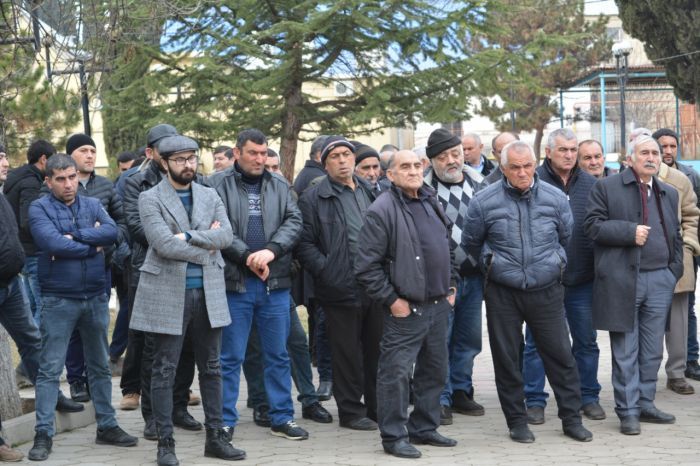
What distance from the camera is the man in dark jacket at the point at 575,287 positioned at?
835 centimetres

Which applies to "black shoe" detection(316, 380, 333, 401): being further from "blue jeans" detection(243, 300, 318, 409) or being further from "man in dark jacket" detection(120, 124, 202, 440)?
"man in dark jacket" detection(120, 124, 202, 440)

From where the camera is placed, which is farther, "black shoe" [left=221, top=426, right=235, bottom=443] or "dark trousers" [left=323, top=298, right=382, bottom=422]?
"dark trousers" [left=323, top=298, right=382, bottom=422]

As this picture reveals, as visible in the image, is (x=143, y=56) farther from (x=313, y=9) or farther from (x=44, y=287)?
(x=44, y=287)

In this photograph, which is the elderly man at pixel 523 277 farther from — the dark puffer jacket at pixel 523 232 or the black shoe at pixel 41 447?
the black shoe at pixel 41 447

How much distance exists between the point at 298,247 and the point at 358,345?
0.86 metres

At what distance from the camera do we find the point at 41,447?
23.7ft

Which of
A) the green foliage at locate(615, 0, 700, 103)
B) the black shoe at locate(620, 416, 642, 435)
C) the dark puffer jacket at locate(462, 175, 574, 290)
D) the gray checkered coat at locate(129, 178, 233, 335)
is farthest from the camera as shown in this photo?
the green foliage at locate(615, 0, 700, 103)

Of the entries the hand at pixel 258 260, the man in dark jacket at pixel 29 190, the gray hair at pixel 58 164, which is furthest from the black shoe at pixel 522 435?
the man in dark jacket at pixel 29 190

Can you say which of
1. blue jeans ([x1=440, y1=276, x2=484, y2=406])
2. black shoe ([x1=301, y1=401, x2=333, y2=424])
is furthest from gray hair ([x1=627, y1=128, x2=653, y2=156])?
black shoe ([x1=301, y1=401, x2=333, y2=424])

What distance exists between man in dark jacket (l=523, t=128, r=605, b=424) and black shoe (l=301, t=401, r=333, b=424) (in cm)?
154

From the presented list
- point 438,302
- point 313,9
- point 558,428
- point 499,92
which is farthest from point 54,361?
point 499,92

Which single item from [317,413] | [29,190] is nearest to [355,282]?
[317,413]

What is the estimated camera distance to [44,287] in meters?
7.34

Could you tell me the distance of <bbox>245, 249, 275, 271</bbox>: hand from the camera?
749 centimetres
